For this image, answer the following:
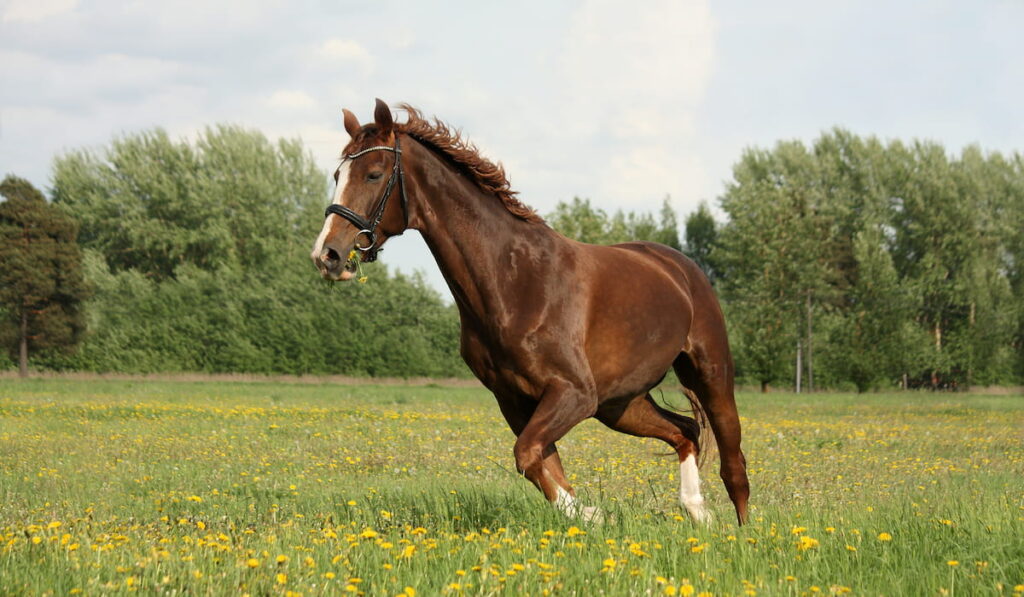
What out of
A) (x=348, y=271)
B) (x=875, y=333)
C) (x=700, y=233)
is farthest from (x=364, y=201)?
(x=700, y=233)

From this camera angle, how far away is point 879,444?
15.8 metres

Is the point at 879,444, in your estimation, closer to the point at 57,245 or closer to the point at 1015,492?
the point at 1015,492

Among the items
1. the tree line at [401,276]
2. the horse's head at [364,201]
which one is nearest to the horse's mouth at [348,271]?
the horse's head at [364,201]

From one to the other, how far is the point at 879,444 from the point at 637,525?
1161cm

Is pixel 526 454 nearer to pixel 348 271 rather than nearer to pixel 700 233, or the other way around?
pixel 348 271

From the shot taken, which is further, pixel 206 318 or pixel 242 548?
pixel 206 318

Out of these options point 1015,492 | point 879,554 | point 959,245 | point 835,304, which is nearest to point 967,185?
point 959,245

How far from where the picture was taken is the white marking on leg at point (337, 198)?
217 inches

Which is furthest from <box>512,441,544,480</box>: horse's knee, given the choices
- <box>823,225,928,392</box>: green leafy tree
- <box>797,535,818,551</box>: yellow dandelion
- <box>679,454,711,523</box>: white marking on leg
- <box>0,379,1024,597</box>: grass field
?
<box>823,225,928,392</box>: green leafy tree

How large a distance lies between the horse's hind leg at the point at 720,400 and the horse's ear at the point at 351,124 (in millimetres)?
3216

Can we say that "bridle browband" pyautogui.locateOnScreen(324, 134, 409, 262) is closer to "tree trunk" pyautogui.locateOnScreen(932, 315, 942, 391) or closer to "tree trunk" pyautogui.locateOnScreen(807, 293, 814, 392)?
"tree trunk" pyautogui.locateOnScreen(807, 293, 814, 392)

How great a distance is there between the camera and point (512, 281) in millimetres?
6098

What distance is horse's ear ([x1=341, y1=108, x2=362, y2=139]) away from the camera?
6.07 m

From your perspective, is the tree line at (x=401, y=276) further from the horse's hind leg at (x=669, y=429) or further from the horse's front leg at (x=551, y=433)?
the horse's front leg at (x=551, y=433)
